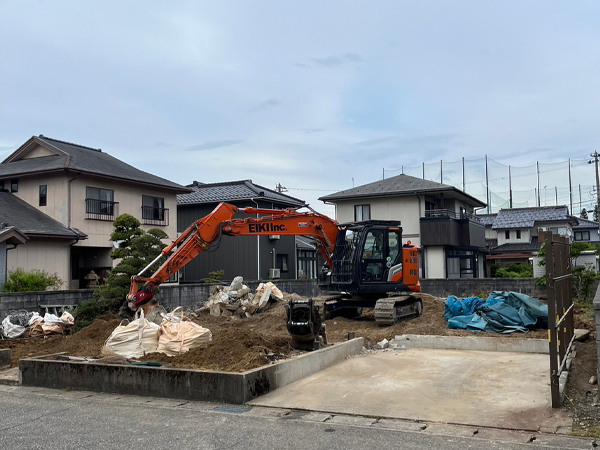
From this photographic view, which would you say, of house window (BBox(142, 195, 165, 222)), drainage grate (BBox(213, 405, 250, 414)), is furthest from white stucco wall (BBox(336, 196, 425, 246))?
drainage grate (BBox(213, 405, 250, 414))

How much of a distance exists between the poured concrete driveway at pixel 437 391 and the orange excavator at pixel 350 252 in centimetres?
478

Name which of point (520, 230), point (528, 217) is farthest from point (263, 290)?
point (528, 217)

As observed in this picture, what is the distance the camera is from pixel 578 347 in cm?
976

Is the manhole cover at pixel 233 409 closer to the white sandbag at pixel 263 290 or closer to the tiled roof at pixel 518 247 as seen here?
the white sandbag at pixel 263 290

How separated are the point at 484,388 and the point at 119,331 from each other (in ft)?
19.3

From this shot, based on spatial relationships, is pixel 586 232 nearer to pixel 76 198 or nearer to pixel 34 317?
pixel 76 198

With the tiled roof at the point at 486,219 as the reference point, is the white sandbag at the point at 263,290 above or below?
below

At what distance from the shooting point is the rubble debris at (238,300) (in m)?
16.9

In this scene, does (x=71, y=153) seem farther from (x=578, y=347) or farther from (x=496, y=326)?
(x=578, y=347)

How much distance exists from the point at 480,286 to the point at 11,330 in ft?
51.7

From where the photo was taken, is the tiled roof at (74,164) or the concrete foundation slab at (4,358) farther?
the tiled roof at (74,164)

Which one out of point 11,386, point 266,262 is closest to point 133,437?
point 11,386

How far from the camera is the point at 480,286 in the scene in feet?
67.3

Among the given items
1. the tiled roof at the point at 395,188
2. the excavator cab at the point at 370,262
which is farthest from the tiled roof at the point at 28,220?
the tiled roof at the point at 395,188
